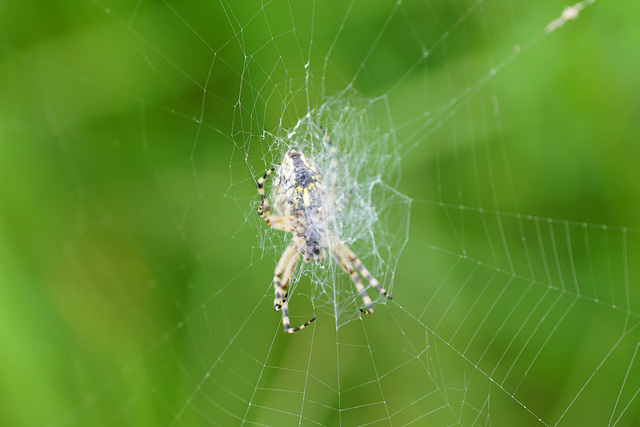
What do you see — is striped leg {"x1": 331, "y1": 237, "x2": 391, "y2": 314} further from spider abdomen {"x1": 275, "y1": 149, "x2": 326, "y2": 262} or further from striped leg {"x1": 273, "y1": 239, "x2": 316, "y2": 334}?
striped leg {"x1": 273, "y1": 239, "x2": 316, "y2": 334}

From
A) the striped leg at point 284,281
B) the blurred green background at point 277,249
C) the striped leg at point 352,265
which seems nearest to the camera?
the blurred green background at point 277,249

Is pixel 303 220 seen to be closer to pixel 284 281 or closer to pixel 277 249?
pixel 277 249

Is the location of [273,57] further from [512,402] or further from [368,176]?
[512,402]

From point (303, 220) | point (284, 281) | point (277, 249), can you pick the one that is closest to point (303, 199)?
point (303, 220)

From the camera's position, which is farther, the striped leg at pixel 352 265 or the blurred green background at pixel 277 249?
the striped leg at pixel 352 265

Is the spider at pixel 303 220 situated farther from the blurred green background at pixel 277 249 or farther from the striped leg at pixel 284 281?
the blurred green background at pixel 277 249

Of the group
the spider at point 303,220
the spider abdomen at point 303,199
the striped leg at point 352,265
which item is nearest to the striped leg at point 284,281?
the spider at point 303,220

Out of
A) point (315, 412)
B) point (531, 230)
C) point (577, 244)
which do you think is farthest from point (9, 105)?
point (577, 244)
